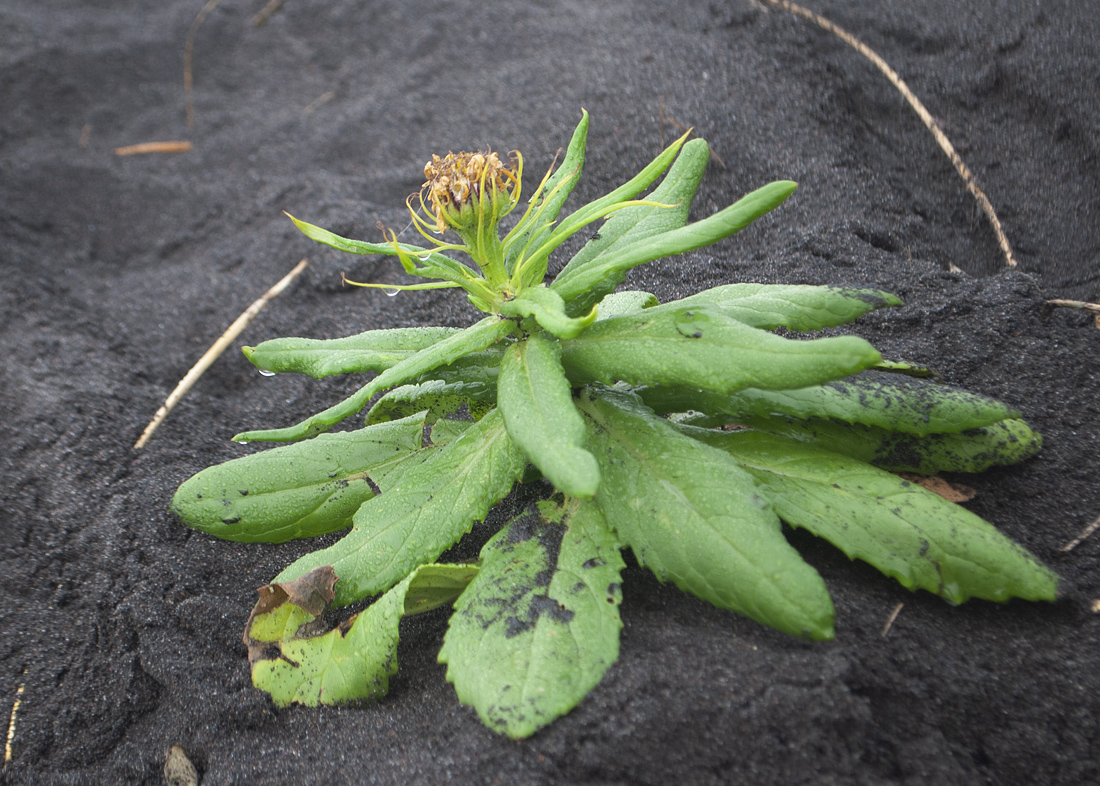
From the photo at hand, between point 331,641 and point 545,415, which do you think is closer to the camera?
point 545,415

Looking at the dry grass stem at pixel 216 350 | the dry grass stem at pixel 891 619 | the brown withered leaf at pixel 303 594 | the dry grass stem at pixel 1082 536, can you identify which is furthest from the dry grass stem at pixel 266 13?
the dry grass stem at pixel 1082 536

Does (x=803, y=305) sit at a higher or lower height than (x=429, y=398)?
higher

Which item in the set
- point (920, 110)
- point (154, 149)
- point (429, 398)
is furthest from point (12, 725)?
point (920, 110)

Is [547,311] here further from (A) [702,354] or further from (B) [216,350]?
(B) [216,350]

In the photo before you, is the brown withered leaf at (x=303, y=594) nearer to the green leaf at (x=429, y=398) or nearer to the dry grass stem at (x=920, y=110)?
the green leaf at (x=429, y=398)

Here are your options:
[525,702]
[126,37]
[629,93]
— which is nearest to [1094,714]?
[525,702]

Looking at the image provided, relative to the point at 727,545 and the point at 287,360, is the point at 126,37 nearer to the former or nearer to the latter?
the point at 287,360

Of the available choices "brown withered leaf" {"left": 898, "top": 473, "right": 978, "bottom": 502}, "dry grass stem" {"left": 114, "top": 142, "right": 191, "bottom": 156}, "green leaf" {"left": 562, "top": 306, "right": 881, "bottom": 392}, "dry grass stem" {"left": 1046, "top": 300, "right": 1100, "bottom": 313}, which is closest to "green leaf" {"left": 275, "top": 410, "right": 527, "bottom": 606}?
"green leaf" {"left": 562, "top": 306, "right": 881, "bottom": 392}
